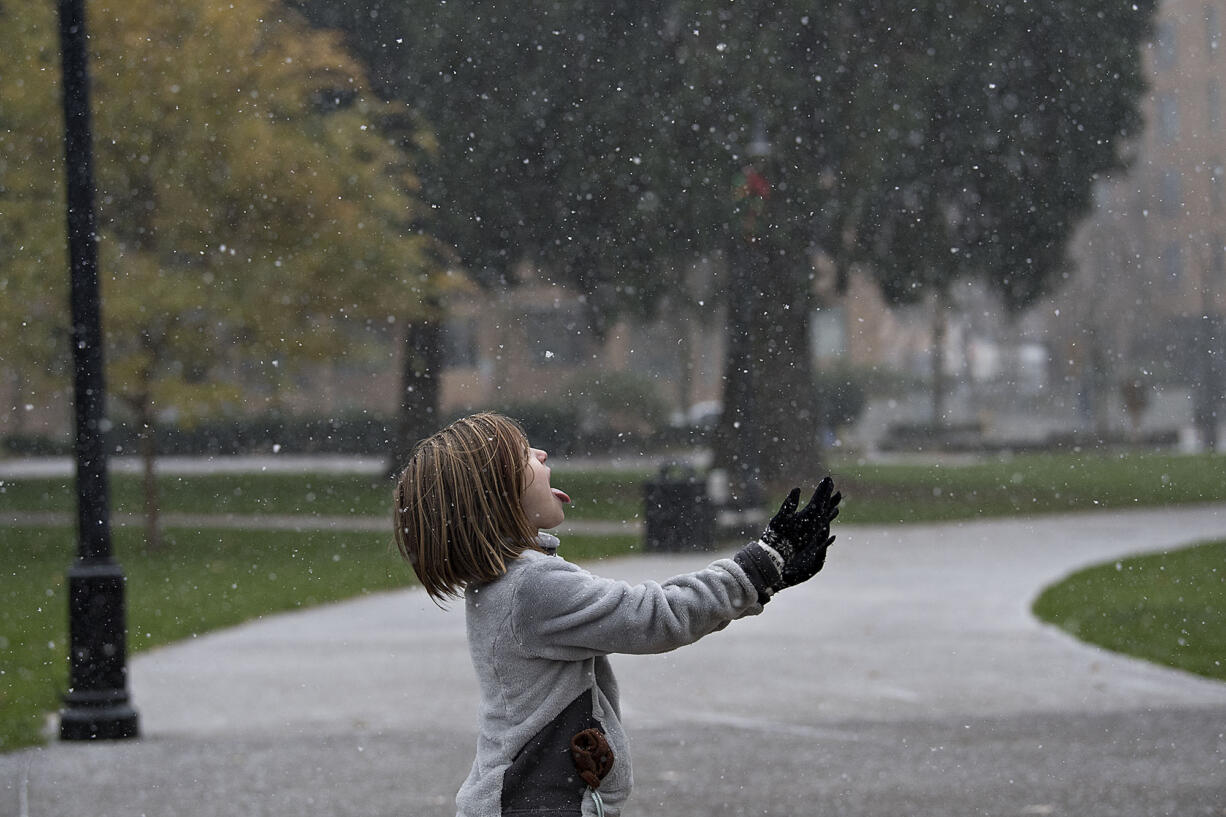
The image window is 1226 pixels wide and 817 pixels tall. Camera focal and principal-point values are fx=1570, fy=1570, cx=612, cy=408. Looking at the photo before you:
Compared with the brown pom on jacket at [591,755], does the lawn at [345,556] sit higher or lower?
lower

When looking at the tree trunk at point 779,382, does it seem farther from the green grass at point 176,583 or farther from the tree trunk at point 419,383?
the tree trunk at point 419,383

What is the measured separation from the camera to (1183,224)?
128ft

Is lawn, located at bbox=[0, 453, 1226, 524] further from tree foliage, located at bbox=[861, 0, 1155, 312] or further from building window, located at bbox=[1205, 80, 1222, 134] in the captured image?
building window, located at bbox=[1205, 80, 1222, 134]

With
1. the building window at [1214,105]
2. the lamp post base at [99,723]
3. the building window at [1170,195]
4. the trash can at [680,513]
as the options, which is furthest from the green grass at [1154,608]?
the building window at [1170,195]

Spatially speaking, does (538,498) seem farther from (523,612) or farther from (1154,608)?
(1154,608)

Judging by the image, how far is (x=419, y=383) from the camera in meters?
26.3

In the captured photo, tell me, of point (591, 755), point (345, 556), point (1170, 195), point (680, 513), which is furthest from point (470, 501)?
point (1170, 195)

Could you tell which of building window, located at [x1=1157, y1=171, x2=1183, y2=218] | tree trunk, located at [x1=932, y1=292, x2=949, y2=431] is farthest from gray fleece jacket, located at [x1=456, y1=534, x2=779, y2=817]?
building window, located at [x1=1157, y1=171, x2=1183, y2=218]

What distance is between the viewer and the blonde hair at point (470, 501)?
2.71 meters

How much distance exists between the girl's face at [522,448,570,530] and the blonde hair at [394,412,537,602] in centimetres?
1

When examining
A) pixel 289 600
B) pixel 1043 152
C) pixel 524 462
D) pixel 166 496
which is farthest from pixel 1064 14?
pixel 524 462

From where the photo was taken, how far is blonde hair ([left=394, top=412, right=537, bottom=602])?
8.88 ft

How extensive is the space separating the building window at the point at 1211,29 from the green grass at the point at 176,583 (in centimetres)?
1865

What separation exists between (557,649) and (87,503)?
5.09 m
